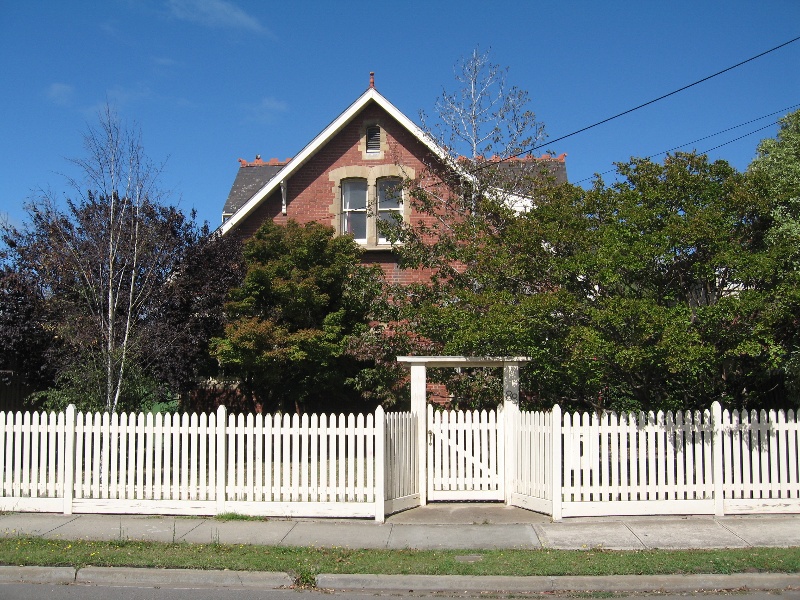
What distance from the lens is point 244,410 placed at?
1908 centimetres

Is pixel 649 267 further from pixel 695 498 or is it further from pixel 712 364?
pixel 695 498

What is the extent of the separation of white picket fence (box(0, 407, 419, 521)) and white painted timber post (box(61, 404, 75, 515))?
0.01 metres

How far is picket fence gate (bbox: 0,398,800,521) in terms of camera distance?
1055cm

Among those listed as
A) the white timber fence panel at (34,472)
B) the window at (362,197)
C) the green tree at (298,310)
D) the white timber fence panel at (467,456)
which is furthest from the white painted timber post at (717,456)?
the window at (362,197)

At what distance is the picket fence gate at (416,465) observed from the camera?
10.6 metres

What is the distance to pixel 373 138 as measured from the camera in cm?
1998

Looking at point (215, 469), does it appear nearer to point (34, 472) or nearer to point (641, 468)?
point (34, 472)

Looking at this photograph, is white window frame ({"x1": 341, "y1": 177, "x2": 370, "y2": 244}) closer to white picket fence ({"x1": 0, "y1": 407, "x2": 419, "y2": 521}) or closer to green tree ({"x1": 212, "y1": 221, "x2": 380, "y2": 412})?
green tree ({"x1": 212, "y1": 221, "x2": 380, "y2": 412})

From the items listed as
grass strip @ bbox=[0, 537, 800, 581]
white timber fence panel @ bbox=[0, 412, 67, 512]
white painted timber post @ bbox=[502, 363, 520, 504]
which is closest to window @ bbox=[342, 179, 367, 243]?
white painted timber post @ bbox=[502, 363, 520, 504]

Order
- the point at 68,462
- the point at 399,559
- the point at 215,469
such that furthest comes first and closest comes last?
the point at 215,469
the point at 68,462
the point at 399,559

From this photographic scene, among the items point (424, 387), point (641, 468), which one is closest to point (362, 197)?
point (424, 387)

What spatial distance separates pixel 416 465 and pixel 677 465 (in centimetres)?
362

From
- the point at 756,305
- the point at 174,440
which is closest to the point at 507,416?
the point at 756,305

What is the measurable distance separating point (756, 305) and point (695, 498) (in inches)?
108
